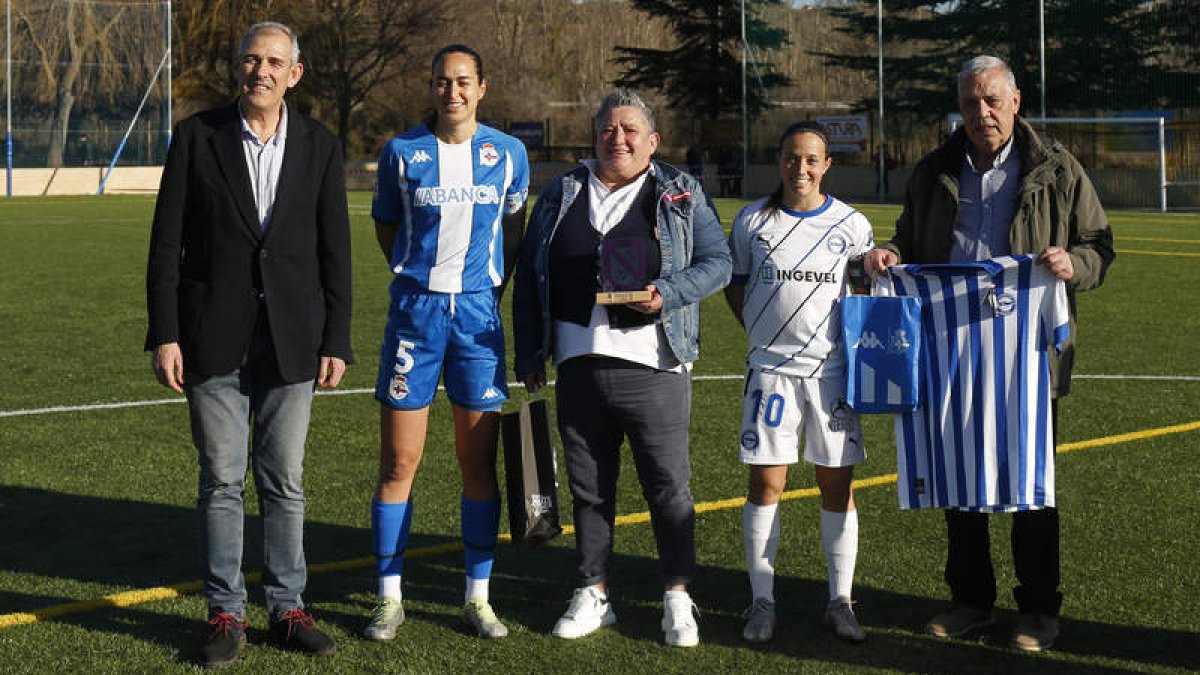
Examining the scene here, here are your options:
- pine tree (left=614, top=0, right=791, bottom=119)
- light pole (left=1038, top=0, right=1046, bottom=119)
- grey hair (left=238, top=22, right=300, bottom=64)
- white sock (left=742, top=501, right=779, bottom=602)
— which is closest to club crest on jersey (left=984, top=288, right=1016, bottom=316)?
white sock (left=742, top=501, right=779, bottom=602)

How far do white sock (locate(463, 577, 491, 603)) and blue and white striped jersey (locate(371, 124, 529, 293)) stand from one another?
3.13ft

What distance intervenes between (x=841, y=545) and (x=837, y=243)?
97 centimetres

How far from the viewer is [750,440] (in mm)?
4816

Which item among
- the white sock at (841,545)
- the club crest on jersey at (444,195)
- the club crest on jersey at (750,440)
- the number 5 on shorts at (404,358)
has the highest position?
the club crest on jersey at (444,195)

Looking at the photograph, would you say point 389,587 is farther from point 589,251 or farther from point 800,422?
point 800,422

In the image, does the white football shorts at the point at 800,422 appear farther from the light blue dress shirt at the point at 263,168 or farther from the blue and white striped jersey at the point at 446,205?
the light blue dress shirt at the point at 263,168

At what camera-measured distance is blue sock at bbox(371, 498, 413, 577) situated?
198 inches

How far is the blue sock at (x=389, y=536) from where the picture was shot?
16.5ft

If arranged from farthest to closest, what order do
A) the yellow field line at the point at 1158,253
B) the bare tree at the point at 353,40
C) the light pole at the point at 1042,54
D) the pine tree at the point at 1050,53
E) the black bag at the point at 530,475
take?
1. the bare tree at the point at 353,40
2. the light pole at the point at 1042,54
3. the pine tree at the point at 1050,53
4. the yellow field line at the point at 1158,253
5. the black bag at the point at 530,475

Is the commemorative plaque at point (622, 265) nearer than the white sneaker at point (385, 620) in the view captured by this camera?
Yes

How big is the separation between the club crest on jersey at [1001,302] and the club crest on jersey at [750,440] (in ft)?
2.69

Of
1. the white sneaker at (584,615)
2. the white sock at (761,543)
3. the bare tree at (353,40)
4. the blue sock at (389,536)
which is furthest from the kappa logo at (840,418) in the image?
the bare tree at (353,40)

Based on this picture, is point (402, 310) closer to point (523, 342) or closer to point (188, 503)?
point (523, 342)

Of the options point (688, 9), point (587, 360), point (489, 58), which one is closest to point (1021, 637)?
point (587, 360)
